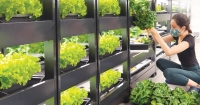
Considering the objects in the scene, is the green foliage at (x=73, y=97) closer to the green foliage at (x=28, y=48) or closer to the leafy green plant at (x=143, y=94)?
the green foliage at (x=28, y=48)

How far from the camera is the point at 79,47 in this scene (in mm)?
3932

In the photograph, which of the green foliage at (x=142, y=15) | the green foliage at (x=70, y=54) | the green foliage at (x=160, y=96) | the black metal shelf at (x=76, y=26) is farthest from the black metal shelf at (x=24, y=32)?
the green foliage at (x=142, y=15)

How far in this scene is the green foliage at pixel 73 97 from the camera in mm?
3729

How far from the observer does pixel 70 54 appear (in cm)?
368

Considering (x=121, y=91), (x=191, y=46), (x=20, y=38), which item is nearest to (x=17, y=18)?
(x=20, y=38)

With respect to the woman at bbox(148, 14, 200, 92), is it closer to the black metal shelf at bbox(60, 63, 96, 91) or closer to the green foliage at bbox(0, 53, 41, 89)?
the black metal shelf at bbox(60, 63, 96, 91)

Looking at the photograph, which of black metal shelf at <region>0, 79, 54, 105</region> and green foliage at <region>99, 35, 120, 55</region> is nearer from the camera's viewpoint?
black metal shelf at <region>0, 79, 54, 105</region>

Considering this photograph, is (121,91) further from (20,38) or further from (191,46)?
(20,38)

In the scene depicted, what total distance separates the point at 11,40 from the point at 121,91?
311cm

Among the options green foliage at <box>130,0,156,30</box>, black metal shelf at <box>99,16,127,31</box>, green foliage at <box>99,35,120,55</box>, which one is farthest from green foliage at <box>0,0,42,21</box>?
green foliage at <box>130,0,156,30</box>

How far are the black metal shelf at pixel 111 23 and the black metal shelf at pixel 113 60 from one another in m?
0.44

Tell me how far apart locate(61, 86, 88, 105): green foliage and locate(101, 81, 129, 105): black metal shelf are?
1.93 feet

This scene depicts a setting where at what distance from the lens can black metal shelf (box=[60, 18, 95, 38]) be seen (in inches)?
133

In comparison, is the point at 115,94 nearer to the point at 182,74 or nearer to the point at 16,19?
the point at 182,74
